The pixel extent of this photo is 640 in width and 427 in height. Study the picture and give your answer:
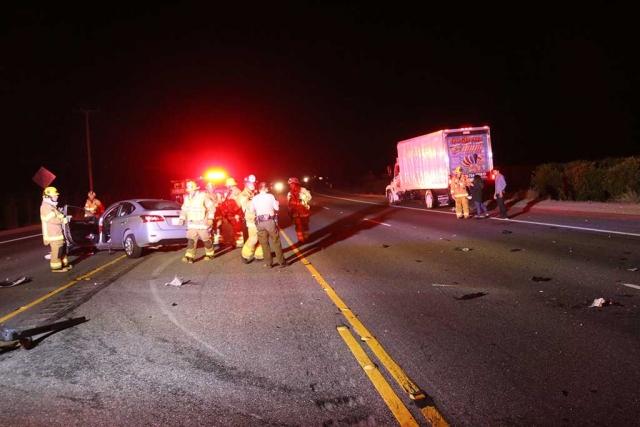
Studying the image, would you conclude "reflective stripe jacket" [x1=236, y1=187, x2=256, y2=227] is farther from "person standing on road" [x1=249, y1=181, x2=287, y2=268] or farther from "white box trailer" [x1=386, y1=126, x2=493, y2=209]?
"white box trailer" [x1=386, y1=126, x2=493, y2=209]

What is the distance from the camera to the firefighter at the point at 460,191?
734 inches

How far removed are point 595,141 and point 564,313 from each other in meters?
46.3

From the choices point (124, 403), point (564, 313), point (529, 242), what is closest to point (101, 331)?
point (124, 403)

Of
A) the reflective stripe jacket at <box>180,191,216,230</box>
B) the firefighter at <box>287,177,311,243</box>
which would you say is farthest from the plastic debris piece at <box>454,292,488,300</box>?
the firefighter at <box>287,177,311,243</box>

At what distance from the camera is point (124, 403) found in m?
4.11

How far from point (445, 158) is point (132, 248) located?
14291 millimetres

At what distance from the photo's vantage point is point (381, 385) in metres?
4.28

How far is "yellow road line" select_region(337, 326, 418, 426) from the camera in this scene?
12.2 feet

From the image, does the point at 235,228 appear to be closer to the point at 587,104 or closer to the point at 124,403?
the point at 124,403

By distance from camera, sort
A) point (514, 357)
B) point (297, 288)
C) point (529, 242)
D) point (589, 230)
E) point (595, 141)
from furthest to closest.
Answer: point (595, 141) < point (589, 230) < point (529, 242) < point (297, 288) < point (514, 357)

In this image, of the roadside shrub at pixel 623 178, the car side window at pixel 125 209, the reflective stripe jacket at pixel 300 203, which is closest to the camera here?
the car side window at pixel 125 209

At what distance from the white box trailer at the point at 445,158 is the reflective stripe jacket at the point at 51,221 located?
15.6m

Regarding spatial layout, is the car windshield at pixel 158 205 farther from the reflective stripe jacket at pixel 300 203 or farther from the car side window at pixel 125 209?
the reflective stripe jacket at pixel 300 203

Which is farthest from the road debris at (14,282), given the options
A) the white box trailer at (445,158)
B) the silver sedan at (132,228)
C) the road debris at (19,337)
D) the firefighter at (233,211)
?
the white box trailer at (445,158)
